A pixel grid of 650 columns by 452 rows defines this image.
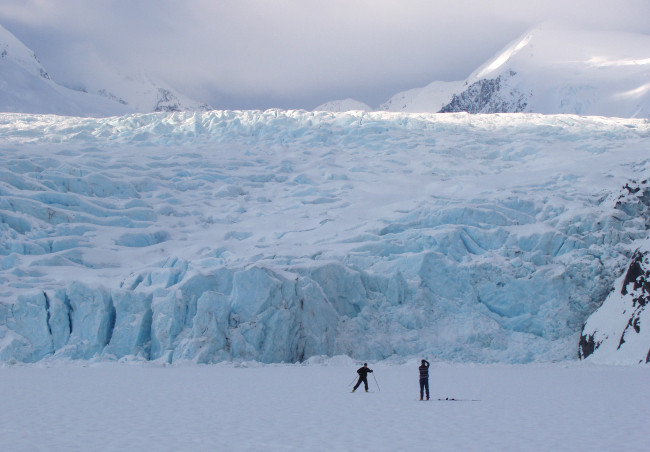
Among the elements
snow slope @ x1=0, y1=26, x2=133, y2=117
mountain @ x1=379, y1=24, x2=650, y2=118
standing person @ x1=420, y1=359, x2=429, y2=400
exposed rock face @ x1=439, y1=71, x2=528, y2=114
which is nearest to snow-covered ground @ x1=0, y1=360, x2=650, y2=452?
standing person @ x1=420, y1=359, x2=429, y2=400

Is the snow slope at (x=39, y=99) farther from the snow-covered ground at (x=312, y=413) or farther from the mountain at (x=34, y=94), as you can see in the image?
the snow-covered ground at (x=312, y=413)

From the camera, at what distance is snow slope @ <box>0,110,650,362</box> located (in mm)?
18031

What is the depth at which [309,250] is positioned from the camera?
21.1 metres

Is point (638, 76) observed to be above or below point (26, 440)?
above

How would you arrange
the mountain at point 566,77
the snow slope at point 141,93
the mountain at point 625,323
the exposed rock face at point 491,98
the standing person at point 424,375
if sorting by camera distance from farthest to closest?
the snow slope at point 141,93 < the exposed rock face at point 491,98 < the mountain at point 566,77 < the mountain at point 625,323 < the standing person at point 424,375

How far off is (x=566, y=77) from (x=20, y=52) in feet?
296

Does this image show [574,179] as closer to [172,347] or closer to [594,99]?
[172,347]

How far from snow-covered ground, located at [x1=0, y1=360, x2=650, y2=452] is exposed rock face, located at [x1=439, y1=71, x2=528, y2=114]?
7587 centimetres

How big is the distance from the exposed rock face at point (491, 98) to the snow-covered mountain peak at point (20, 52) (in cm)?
7415

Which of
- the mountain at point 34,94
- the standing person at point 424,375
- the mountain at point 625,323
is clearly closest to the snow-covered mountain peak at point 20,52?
the mountain at point 34,94

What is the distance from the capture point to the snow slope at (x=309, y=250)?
18.0 m

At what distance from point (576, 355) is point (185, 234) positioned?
15820 mm

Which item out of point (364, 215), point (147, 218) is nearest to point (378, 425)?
point (364, 215)

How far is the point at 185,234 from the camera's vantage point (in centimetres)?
2412
